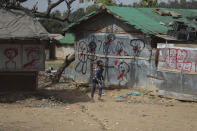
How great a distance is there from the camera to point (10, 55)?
1077cm

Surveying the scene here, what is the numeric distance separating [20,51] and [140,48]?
5025 mm

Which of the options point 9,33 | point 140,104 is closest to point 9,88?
point 9,33

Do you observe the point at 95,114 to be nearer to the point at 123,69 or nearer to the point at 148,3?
the point at 123,69

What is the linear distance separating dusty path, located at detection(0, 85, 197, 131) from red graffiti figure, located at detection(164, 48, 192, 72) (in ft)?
4.24

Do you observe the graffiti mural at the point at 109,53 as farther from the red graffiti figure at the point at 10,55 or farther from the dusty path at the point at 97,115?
the red graffiti figure at the point at 10,55

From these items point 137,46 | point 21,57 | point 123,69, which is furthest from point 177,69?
point 21,57

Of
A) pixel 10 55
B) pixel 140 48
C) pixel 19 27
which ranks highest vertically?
pixel 19 27

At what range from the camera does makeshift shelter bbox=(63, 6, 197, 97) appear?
11.5 m

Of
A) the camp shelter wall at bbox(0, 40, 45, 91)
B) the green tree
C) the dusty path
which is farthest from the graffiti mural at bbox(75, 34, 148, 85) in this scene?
the green tree

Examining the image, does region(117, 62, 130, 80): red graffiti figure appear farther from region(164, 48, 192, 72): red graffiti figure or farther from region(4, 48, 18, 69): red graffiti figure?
region(4, 48, 18, 69): red graffiti figure

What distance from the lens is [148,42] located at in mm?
12867

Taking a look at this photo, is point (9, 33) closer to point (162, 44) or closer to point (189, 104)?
point (162, 44)

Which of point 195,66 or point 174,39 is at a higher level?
point 174,39

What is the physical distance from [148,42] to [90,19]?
339 centimetres
